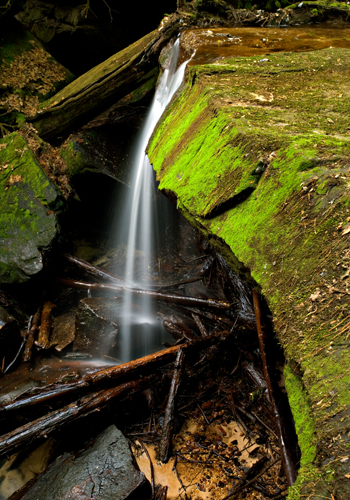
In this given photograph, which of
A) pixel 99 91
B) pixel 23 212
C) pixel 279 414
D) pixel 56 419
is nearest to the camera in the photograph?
pixel 279 414

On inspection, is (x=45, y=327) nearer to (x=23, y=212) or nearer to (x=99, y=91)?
(x=23, y=212)

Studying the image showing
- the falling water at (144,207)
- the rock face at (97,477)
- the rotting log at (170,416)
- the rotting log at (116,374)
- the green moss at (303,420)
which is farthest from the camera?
the falling water at (144,207)

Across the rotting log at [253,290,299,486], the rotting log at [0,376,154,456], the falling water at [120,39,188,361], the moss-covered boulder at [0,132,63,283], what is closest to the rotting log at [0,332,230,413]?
the rotting log at [0,376,154,456]

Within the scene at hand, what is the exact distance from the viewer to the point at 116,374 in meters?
3.00

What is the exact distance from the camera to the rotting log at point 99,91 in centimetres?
595

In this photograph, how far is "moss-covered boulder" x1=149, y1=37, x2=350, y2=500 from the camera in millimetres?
1109

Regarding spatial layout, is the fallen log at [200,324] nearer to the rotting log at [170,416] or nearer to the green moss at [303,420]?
the rotting log at [170,416]

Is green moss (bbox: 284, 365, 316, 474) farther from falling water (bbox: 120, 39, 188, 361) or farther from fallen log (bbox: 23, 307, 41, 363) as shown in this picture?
fallen log (bbox: 23, 307, 41, 363)

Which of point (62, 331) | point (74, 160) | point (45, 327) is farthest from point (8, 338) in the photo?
point (74, 160)

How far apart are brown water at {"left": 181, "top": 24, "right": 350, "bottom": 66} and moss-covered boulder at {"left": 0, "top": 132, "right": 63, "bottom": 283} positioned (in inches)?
129

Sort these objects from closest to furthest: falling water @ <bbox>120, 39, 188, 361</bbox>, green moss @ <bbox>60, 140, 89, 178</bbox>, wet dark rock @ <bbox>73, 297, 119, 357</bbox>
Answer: wet dark rock @ <bbox>73, 297, 119, 357</bbox>, falling water @ <bbox>120, 39, 188, 361</bbox>, green moss @ <bbox>60, 140, 89, 178</bbox>

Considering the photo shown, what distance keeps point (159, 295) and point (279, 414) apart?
2503mm

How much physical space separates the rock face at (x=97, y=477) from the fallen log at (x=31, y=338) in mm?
1654

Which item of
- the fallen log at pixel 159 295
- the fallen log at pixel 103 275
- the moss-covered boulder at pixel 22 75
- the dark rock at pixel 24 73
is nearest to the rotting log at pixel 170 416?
the fallen log at pixel 159 295
